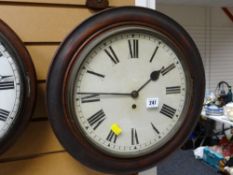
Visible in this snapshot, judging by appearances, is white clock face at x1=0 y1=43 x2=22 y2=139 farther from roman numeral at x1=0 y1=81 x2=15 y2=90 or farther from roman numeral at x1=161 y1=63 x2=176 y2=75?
roman numeral at x1=161 y1=63 x2=176 y2=75

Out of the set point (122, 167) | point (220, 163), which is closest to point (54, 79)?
point (122, 167)

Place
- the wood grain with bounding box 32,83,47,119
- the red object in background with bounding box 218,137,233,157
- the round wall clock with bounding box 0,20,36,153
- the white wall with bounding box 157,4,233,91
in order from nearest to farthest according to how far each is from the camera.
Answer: the round wall clock with bounding box 0,20,36,153
the wood grain with bounding box 32,83,47,119
the red object in background with bounding box 218,137,233,157
the white wall with bounding box 157,4,233,91

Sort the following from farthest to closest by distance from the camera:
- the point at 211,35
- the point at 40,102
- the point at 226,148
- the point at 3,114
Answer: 1. the point at 211,35
2. the point at 226,148
3. the point at 40,102
4. the point at 3,114

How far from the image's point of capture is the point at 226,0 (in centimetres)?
347

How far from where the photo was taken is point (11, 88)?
0.57 meters

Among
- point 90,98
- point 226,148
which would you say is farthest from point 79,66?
point 226,148

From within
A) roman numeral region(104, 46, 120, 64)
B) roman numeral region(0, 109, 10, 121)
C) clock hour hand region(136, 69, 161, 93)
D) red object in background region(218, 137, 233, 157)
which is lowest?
red object in background region(218, 137, 233, 157)

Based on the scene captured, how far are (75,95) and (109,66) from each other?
10 centimetres

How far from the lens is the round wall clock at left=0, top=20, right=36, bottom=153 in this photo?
56 cm

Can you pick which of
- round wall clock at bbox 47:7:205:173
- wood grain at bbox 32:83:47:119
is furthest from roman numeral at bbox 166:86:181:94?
wood grain at bbox 32:83:47:119

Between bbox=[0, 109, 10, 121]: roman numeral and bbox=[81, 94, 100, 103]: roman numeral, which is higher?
bbox=[81, 94, 100, 103]: roman numeral

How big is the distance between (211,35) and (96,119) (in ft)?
12.4

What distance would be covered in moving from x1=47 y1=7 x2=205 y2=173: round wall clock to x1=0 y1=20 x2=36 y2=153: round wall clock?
6 centimetres

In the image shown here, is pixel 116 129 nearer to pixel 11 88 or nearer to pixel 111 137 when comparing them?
pixel 111 137
